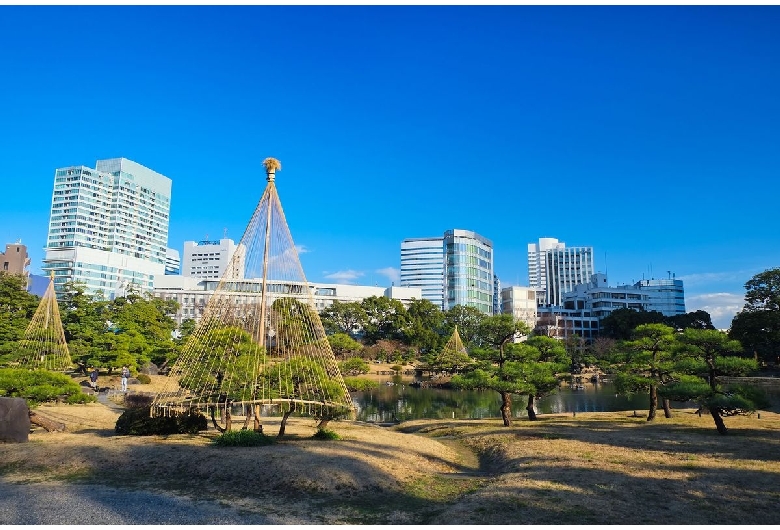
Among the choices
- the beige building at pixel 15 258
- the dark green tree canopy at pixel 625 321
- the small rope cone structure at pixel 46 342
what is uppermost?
the beige building at pixel 15 258

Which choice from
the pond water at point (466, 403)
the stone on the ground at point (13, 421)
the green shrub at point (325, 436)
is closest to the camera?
the stone on the ground at point (13, 421)

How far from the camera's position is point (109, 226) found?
152 m

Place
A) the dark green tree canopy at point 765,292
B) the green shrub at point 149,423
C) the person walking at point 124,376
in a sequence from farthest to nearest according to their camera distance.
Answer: the dark green tree canopy at point 765,292, the person walking at point 124,376, the green shrub at point 149,423

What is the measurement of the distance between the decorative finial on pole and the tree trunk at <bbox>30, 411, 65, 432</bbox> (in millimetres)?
12566

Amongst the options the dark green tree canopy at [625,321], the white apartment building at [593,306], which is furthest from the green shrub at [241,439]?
the white apartment building at [593,306]

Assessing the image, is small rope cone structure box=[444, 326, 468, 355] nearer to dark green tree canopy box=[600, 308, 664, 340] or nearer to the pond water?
the pond water

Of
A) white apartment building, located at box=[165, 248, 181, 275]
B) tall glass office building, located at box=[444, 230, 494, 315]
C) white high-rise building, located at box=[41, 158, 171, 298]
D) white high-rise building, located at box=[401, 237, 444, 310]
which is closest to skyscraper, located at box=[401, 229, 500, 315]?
tall glass office building, located at box=[444, 230, 494, 315]

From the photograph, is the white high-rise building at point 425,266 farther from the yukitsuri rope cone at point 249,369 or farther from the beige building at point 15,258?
the yukitsuri rope cone at point 249,369

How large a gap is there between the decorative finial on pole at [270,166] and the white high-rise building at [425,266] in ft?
418

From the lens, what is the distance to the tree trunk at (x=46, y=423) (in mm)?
18859

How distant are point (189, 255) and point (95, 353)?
14070 cm

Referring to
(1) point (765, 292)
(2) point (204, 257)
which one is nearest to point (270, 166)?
(1) point (765, 292)

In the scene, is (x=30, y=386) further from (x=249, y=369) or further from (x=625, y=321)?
(x=625, y=321)

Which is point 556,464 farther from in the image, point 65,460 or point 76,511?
point 65,460
